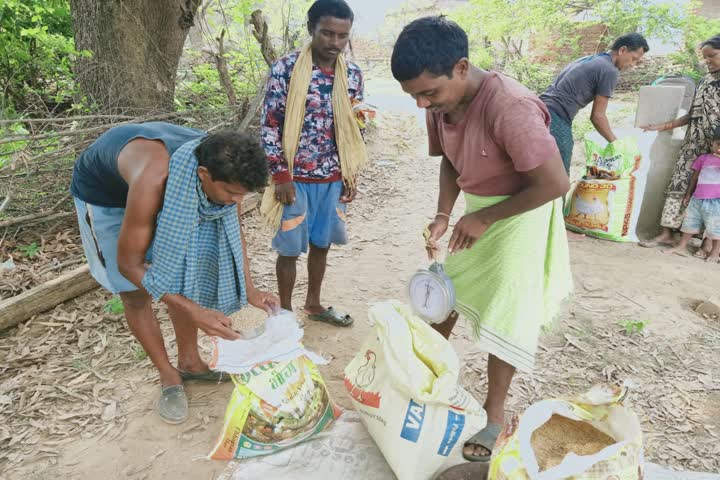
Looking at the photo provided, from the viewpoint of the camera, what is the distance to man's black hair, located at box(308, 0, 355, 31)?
2.40m

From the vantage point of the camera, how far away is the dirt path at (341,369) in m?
2.14

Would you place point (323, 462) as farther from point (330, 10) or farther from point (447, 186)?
point (330, 10)

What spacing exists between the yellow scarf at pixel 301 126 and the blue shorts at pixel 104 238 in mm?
748

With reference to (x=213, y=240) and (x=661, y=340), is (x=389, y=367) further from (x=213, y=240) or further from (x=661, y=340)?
(x=661, y=340)

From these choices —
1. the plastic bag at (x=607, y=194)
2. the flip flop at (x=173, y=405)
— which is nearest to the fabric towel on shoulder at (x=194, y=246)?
the flip flop at (x=173, y=405)

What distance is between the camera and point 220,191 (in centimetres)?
173

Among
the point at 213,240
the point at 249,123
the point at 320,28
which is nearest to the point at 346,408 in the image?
the point at 213,240

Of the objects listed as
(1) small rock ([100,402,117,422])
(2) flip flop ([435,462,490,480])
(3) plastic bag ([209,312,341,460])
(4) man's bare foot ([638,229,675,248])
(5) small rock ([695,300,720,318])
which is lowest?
(1) small rock ([100,402,117,422])

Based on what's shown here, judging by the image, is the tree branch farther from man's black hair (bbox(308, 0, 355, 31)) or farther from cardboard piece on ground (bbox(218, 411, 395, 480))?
cardboard piece on ground (bbox(218, 411, 395, 480))

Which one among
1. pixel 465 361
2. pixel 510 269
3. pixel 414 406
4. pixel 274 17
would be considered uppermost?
pixel 274 17

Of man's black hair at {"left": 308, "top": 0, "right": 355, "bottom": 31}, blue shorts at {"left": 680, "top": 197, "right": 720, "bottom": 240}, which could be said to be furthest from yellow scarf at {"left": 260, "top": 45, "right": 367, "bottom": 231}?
blue shorts at {"left": 680, "top": 197, "right": 720, "bottom": 240}

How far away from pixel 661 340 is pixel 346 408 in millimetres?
2133

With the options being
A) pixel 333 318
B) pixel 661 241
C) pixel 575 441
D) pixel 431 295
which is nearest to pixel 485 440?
pixel 575 441

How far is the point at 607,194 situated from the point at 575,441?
344cm
